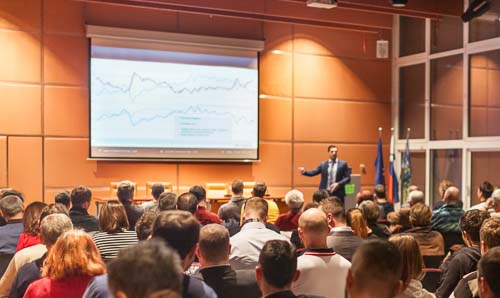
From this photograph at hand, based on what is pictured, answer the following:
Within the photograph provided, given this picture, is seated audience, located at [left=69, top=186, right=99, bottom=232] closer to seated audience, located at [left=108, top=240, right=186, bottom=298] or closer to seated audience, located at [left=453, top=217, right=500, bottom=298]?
seated audience, located at [left=453, top=217, right=500, bottom=298]

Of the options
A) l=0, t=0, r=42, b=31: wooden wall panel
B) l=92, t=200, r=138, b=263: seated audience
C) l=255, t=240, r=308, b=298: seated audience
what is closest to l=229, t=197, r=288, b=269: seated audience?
l=92, t=200, r=138, b=263: seated audience

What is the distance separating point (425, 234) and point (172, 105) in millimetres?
6020

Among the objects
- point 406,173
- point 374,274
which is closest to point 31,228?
point 374,274

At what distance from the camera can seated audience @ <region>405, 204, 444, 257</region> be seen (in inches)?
184

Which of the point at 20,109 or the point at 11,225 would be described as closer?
the point at 11,225

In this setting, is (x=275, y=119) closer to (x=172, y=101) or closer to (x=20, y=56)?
(x=172, y=101)

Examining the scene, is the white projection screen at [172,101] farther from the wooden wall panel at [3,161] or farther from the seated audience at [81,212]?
the seated audience at [81,212]

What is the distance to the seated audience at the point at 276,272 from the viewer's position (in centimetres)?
229

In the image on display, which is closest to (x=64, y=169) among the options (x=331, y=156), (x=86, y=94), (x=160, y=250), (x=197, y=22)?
(x=86, y=94)

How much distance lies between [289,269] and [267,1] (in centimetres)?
884

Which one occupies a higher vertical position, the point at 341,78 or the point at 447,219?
the point at 341,78

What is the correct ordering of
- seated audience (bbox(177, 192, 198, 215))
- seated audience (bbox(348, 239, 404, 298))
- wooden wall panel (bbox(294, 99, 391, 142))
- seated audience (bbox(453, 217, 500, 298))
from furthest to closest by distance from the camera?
1. wooden wall panel (bbox(294, 99, 391, 142))
2. seated audience (bbox(177, 192, 198, 215))
3. seated audience (bbox(453, 217, 500, 298))
4. seated audience (bbox(348, 239, 404, 298))

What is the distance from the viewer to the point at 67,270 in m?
2.56

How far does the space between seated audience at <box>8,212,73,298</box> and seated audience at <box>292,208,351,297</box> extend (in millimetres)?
1302
